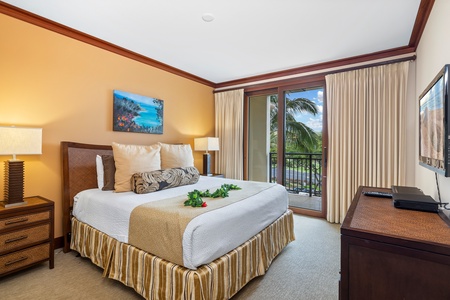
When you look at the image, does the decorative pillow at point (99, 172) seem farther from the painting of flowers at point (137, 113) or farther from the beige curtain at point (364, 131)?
the beige curtain at point (364, 131)

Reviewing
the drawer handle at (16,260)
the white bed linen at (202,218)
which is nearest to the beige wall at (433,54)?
the white bed linen at (202,218)

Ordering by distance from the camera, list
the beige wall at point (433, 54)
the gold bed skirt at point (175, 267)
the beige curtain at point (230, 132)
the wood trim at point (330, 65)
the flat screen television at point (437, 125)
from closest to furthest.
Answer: the flat screen television at point (437, 125)
the gold bed skirt at point (175, 267)
the beige wall at point (433, 54)
the wood trim at point (330, 65)
the beige curtain at point (230, 132)

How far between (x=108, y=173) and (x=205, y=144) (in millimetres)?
1946

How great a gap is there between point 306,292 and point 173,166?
2157 millimetres

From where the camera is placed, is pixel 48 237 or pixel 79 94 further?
pixel 79 94

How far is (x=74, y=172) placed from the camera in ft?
8.79

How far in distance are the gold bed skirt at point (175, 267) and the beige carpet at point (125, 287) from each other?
0.34ft

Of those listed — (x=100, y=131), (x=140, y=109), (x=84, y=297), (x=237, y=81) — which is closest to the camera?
(x=84, y=297)

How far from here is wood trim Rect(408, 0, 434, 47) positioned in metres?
2.13

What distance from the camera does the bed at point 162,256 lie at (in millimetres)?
1526

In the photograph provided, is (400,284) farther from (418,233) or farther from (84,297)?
(84,297)

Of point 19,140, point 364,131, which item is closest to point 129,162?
point 19,140

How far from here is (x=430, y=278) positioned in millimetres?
929

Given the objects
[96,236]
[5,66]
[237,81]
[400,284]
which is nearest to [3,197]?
[96,236]
